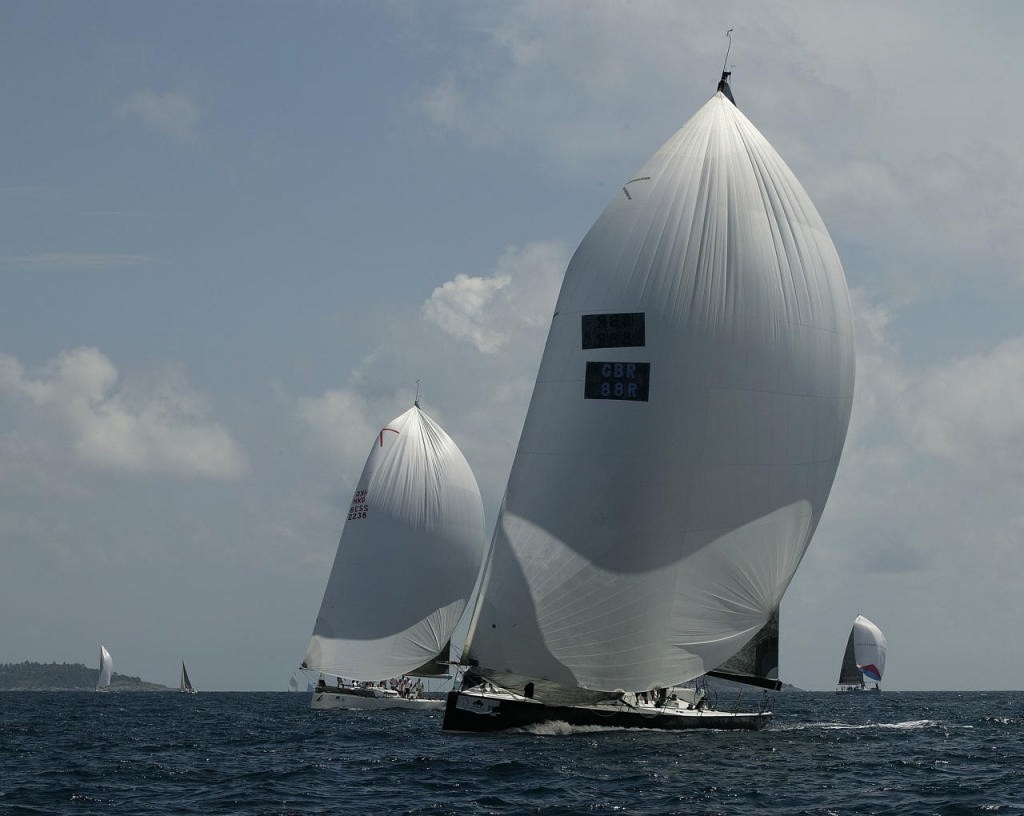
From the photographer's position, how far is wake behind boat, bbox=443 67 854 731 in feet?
99.6

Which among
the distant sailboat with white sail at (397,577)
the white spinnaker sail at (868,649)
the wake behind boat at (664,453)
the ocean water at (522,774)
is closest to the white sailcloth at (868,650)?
the white spinnaker sail at (868,649)

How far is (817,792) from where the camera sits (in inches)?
896

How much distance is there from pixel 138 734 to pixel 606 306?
2123cm

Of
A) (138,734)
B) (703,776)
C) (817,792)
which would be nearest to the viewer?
(817,792)

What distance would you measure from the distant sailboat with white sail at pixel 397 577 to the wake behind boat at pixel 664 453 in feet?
68.1

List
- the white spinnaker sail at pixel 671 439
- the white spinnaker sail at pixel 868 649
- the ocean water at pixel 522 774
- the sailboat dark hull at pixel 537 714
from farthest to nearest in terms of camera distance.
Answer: the white spinnaker sail at pixel 868 649 < the sailboat dark hull at pixel 537 714 < the white spinnaker sail at pixel 671 439 < the ocean water at pixel 522 774

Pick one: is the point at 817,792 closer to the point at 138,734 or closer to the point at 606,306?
the point at 606,306

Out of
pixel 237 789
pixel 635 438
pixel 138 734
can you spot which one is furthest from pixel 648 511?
pixel 138 734

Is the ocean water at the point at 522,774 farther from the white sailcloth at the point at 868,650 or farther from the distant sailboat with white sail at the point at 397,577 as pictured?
the white sailcloth at the point at 868,650

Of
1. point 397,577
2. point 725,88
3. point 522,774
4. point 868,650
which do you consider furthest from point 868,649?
point 522,774

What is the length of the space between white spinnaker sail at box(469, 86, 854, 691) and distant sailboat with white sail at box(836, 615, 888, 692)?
3631 inches

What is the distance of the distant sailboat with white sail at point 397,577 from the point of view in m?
52.6

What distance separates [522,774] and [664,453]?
8.92 m

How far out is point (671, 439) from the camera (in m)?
30.3
